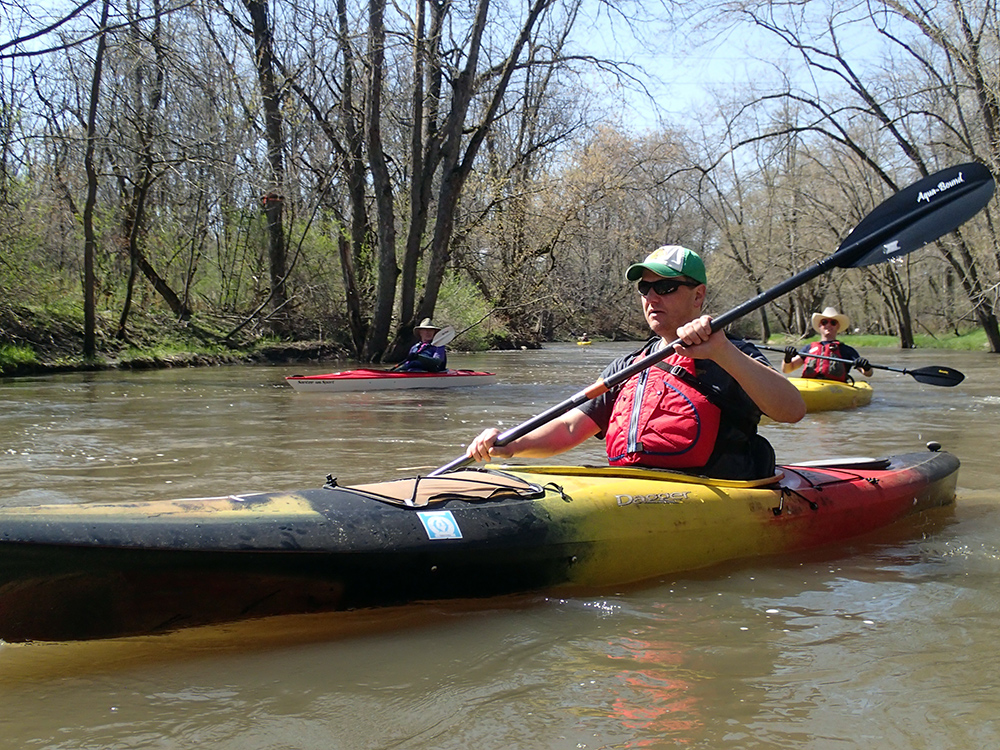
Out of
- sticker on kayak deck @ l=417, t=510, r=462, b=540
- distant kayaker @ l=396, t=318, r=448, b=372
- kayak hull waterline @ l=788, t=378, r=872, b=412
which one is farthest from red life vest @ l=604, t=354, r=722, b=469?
distant kayaker @ l=396, t=318, r=448, b=372

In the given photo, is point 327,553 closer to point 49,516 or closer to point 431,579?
point 431,579

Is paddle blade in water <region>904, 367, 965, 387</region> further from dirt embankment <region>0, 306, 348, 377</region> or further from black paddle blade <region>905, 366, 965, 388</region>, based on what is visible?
dirt embankment <region>0, 306, 348, 377</region>

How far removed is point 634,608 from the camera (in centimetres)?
304

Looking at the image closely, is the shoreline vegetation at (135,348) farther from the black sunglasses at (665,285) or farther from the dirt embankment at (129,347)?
the black sunglasses at (665,285)

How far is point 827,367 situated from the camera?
983cm

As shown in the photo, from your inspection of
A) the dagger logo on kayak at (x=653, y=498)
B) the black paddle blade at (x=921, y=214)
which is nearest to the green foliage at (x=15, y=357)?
the dagger logo on kayak at (x=653, y=498)

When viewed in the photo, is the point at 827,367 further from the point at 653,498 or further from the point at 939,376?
the point at 653,498

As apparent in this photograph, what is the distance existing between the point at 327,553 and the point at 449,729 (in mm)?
752

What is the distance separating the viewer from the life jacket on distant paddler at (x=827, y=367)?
31.7 ft

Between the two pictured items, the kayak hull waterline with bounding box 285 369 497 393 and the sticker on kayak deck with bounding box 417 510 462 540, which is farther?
the kayak hull waterline with bounding box 285 369 497 393

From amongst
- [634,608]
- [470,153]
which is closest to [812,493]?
[634,608]

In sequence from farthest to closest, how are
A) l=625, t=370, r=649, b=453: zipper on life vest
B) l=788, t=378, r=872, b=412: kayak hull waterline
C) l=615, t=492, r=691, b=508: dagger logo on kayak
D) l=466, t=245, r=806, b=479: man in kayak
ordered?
l=788, t=378, r=872, b=412: kayak hull waterline, l=625, t=370, r=649, b=453: zipper on life vest, l=615, t=492, r=691, b=508: dagger logo on kayak, l=466, t=245, r=806, b=479: man in kayak

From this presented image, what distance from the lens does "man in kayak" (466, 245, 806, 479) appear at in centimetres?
318

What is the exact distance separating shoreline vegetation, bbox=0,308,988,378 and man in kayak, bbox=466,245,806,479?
11.0m
